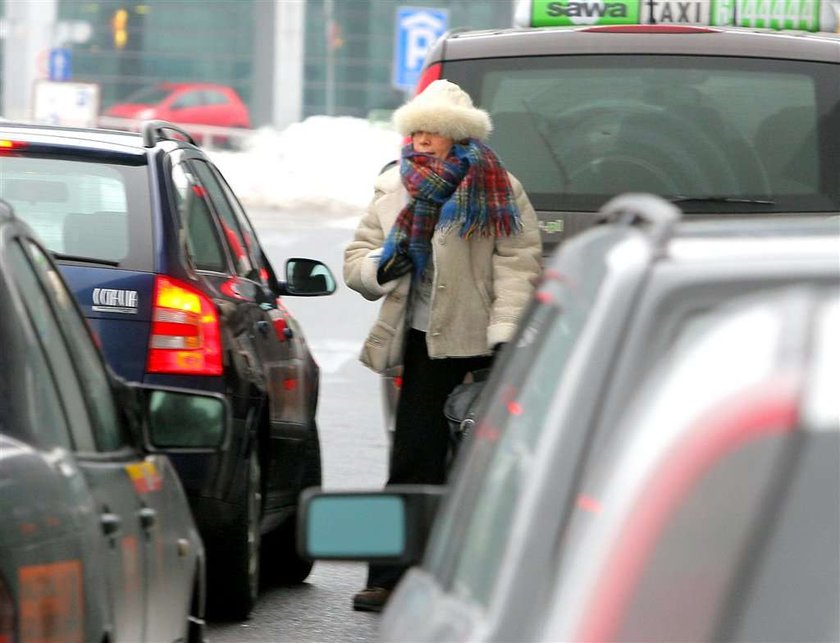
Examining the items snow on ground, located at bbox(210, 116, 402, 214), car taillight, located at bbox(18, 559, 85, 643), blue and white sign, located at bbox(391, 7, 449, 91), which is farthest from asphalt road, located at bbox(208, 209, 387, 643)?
snow on ground, located at bbox(210, 116, 402, 214)

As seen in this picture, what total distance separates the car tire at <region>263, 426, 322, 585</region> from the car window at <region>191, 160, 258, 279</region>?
0.76m

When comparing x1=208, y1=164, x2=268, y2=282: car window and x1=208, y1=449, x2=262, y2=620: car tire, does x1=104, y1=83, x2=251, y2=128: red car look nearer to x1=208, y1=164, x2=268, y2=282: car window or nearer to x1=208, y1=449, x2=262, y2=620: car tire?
x1=208, y1=164, x2=268, y2=282: car window

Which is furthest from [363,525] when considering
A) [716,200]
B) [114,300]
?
[716,200]

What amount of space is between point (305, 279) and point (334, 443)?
3530 millimetres

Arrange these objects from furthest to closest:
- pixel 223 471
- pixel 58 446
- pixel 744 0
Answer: pixel 744 0
pixel 223 471
pixel 58 446

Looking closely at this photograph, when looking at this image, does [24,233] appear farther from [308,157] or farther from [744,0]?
[308,157]

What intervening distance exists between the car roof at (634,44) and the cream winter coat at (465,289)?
2.58ft

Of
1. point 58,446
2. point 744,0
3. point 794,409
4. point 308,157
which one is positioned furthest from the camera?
point 308,157

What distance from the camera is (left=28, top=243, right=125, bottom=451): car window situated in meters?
4.25

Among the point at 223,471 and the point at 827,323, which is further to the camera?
the point at 223,471

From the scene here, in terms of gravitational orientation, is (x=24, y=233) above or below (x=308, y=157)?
above

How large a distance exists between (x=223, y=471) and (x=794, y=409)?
509cm

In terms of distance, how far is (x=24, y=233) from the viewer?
4.16m

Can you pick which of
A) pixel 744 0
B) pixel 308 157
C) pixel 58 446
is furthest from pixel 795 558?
pixel 308 157
